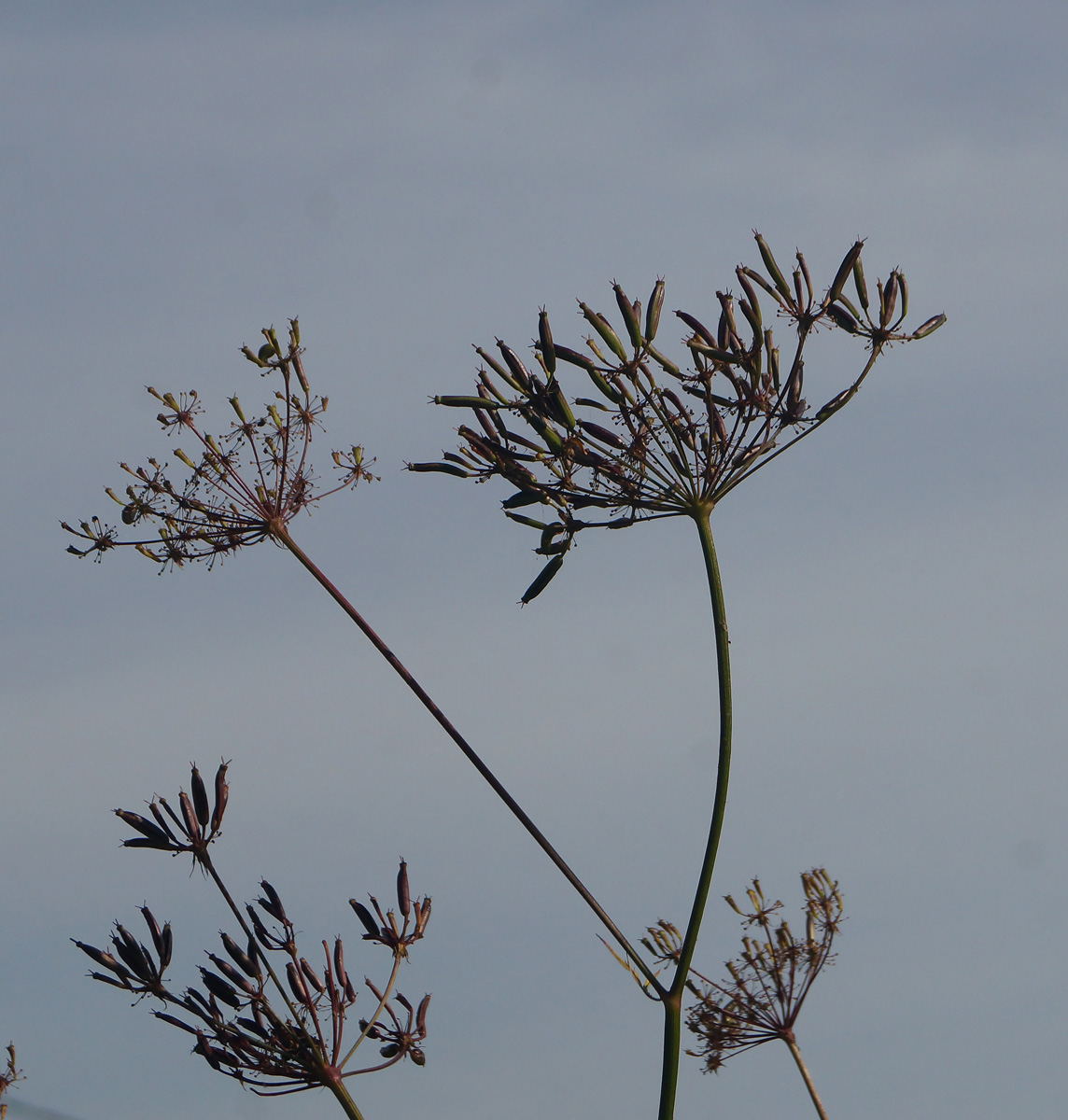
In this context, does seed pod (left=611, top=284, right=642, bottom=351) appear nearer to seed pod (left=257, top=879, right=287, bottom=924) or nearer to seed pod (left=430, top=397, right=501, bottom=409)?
seed pod (left=430, top=397, right=501, bottom=409)

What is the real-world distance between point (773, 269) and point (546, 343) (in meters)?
1.91

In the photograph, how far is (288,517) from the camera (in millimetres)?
11500

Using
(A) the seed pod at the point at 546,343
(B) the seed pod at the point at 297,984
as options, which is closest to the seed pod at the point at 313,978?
(B) the seed pod at the point at 297,984

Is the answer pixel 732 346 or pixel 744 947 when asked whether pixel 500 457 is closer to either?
pixel 732 346

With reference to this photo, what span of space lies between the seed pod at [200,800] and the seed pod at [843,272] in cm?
608

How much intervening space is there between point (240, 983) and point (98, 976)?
3.60ft

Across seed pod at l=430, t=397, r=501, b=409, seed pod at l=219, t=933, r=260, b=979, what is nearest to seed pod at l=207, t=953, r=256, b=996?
seed pod at l=219, t=933, r=260, b=979

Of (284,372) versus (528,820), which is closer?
(528,820)

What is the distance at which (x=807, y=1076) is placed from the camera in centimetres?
1291

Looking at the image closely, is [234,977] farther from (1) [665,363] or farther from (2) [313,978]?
(1) [665,363]

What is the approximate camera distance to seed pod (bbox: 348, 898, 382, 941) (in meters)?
10.4

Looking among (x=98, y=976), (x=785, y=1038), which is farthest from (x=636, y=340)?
(x=785, y=1038)

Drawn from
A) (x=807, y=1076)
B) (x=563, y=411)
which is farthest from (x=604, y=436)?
(x=807, y=1076)

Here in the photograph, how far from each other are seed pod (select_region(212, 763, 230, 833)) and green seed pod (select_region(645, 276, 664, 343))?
4.61m
